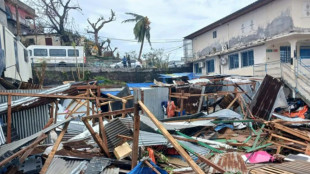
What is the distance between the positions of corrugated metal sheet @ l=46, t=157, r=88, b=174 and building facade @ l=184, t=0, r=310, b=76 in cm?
1504

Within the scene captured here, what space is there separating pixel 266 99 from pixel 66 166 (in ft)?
26.0

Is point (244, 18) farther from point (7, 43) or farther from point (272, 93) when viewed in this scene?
point (7, 43)

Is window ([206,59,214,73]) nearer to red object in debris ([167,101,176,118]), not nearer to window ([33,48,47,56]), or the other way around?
red object in debris ([167,101,176,118])

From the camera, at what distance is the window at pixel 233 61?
2081 centimetres

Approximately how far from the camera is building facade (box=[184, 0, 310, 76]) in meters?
15.3

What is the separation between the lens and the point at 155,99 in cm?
1138

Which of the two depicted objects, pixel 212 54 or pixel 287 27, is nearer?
pixel 287 27

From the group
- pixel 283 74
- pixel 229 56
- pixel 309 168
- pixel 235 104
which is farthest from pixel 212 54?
pixel 309 168

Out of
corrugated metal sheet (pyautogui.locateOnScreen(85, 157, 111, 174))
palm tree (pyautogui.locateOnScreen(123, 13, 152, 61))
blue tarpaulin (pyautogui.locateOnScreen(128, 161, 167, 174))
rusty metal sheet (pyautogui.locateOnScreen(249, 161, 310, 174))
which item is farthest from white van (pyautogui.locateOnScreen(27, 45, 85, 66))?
rusty metal sheet (pyautogui.locateOnScreen(249, 161, 310, 174))

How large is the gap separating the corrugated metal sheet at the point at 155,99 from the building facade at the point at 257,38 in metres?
9.30

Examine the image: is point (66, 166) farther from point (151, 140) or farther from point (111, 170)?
point (151, 140)

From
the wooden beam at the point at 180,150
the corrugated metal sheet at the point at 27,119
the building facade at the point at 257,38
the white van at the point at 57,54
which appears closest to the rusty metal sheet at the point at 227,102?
the building facade at the point at 257,38

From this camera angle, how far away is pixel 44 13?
2864 cm

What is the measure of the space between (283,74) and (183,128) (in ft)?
36.5
